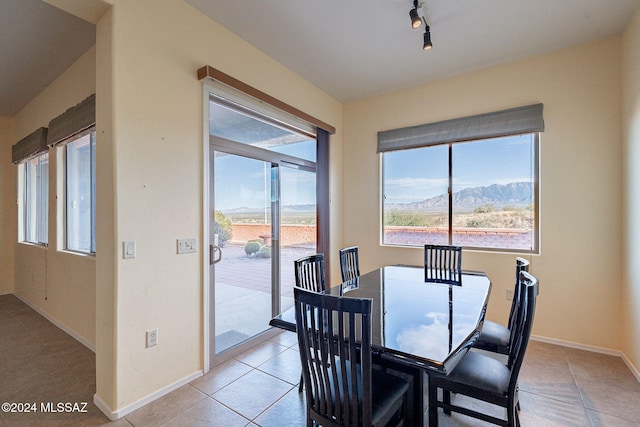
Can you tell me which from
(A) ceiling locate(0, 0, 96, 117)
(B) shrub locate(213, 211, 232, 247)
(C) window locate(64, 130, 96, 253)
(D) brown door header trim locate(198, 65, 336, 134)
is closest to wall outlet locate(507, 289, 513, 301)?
(D) brown door header trim locate(198, 65, 336, 134)

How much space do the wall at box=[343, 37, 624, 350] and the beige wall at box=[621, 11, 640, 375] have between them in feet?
0.36

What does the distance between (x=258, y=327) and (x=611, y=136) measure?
12.8 feet

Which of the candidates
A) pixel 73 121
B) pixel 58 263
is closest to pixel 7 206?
pixel 58 263

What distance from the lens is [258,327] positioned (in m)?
2.98

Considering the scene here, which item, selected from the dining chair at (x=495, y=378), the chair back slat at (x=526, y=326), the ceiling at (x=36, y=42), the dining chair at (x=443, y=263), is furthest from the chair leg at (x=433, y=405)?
the ceiling at (x=36, y=42)

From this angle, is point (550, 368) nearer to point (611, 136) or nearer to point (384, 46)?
point (611, 136)

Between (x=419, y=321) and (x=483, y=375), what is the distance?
0.42 m

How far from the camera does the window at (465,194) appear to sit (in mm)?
3061

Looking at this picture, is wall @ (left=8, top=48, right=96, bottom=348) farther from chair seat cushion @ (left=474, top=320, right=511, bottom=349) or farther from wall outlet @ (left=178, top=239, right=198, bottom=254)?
chair seat cushion @ (left=474, top=320, right=511, bottom=349)

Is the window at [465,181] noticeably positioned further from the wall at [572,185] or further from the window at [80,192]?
the window at [80,192]

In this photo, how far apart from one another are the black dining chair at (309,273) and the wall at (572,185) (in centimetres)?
196

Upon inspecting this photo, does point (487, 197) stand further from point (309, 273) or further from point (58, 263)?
point (58, 263)

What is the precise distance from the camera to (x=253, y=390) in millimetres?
2098

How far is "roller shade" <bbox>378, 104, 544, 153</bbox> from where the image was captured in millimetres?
2912
